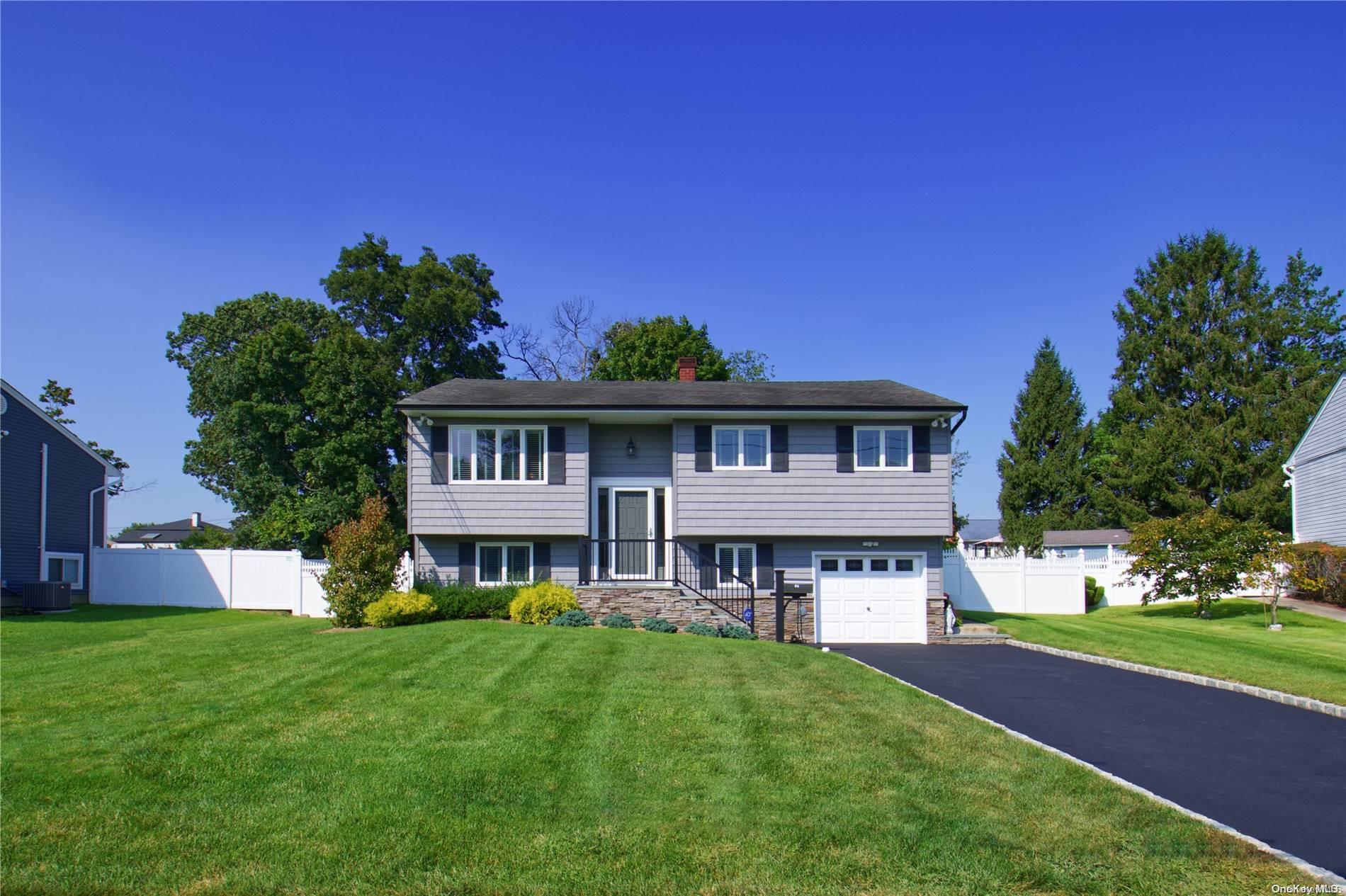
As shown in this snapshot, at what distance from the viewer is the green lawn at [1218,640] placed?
14.1 meters

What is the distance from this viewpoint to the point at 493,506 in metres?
21.2

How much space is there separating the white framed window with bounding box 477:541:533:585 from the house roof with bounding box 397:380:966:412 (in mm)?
3517

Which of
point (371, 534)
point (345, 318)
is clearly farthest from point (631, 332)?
point (371, 534)

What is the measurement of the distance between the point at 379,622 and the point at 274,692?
8.05 m

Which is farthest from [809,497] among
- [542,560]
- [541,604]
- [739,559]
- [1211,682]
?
[1211,682]

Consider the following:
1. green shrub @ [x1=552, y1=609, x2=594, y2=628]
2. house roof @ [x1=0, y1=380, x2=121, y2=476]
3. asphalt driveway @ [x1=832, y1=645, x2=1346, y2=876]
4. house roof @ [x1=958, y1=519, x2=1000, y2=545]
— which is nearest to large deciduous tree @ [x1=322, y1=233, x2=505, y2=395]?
house roof @ [x1=0, y1=380, x2=121, y2=476]

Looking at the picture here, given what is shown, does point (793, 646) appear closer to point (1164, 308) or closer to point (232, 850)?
point (232, 850)

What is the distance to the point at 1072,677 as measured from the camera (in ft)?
49.2

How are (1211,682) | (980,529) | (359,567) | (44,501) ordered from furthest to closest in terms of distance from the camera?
(980,529)
(44,501)
(359,567)
(1211,682)

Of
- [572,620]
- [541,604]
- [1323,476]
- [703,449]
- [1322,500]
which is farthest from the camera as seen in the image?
[1322,500]

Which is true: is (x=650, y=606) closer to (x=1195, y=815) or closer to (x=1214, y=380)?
(x=1195, y=815)

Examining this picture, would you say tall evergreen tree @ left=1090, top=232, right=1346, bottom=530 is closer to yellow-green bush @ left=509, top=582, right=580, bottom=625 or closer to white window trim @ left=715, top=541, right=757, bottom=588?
white window trim @ left=715, top=541, right=757, bottom=588

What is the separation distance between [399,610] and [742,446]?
893 centimetres

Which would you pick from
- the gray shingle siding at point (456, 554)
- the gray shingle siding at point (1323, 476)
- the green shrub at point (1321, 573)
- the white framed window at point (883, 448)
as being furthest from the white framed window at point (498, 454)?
the gray shingle siding at point (1323, 476)
